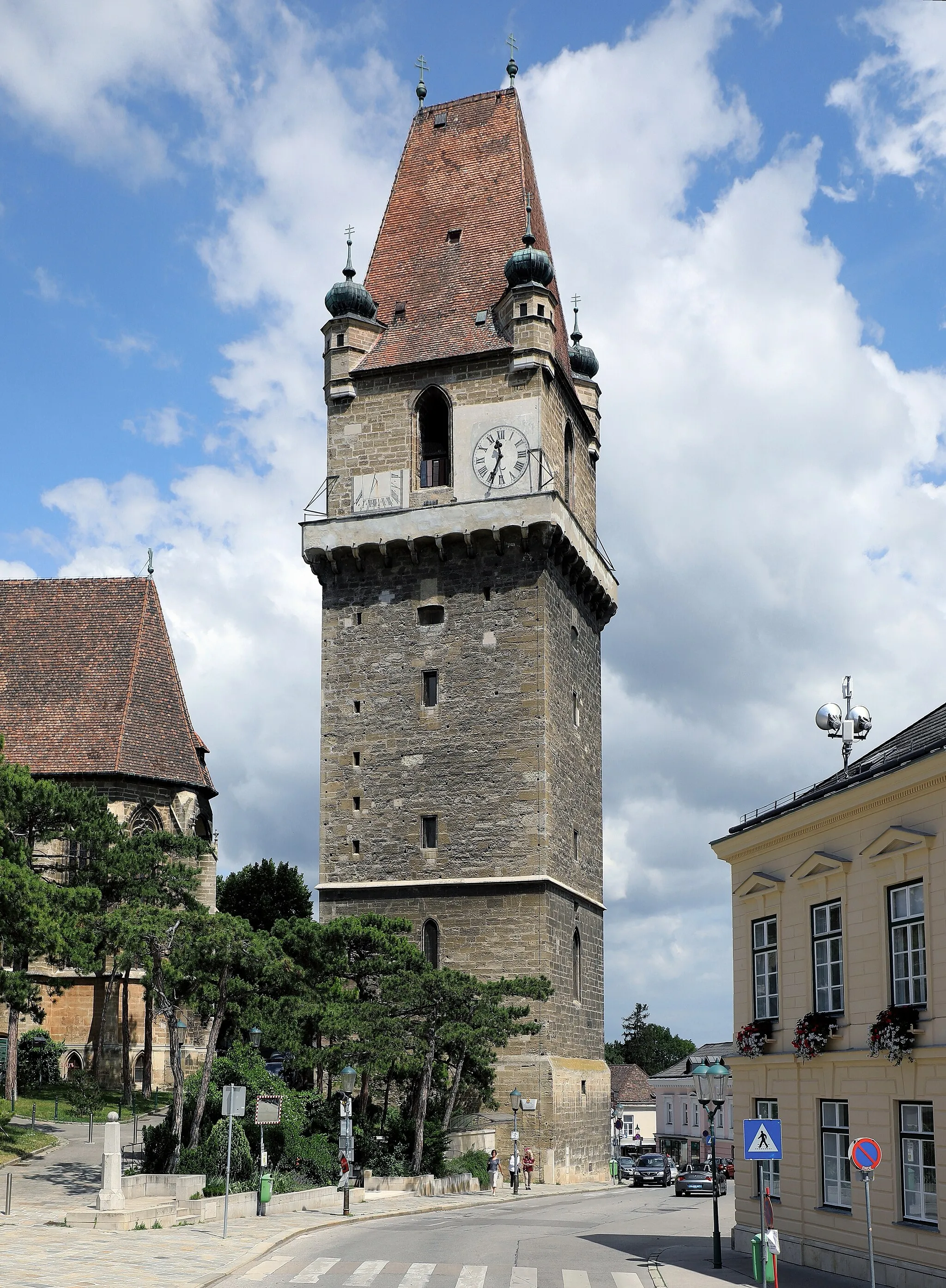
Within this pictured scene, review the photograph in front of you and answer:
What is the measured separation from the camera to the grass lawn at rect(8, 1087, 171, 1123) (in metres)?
40.2

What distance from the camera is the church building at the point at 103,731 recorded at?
48.9m

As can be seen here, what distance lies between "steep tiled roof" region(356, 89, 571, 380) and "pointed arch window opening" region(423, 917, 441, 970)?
57.3 feet

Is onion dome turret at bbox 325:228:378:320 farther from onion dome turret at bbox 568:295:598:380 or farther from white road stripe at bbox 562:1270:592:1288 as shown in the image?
white road stripe at bbox 562:1270:592:1288

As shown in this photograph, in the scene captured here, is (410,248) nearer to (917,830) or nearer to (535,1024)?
(535,1024)

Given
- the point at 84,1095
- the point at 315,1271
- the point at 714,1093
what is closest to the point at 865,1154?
the point at 714,1093

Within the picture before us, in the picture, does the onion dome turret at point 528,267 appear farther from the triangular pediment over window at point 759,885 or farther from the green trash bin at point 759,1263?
the green trash bin at point 759,1263

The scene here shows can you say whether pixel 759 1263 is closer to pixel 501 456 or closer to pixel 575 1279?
pixel 575 1279

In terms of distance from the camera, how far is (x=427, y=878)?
4200 centimetres

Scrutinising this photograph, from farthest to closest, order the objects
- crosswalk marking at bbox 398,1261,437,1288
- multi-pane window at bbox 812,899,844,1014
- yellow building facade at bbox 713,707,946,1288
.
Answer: multi-pane window at bbox 812,899,844,1014, crosswalk marking at bbox 398,1261,437,1288, yellow building facade at bbox 713,707,946,1288

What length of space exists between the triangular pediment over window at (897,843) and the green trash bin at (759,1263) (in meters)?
5.27

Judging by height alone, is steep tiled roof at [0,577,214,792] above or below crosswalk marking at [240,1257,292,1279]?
above

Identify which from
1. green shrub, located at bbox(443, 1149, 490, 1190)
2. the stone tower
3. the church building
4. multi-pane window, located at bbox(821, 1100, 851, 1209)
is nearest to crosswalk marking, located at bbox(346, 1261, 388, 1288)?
multi-pane window, located at bbox(821, 1100, 851, 1209)

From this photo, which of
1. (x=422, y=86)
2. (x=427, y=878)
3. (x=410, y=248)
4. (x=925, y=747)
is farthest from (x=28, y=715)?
(x=925, y=747)

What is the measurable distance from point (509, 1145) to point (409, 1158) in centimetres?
446
